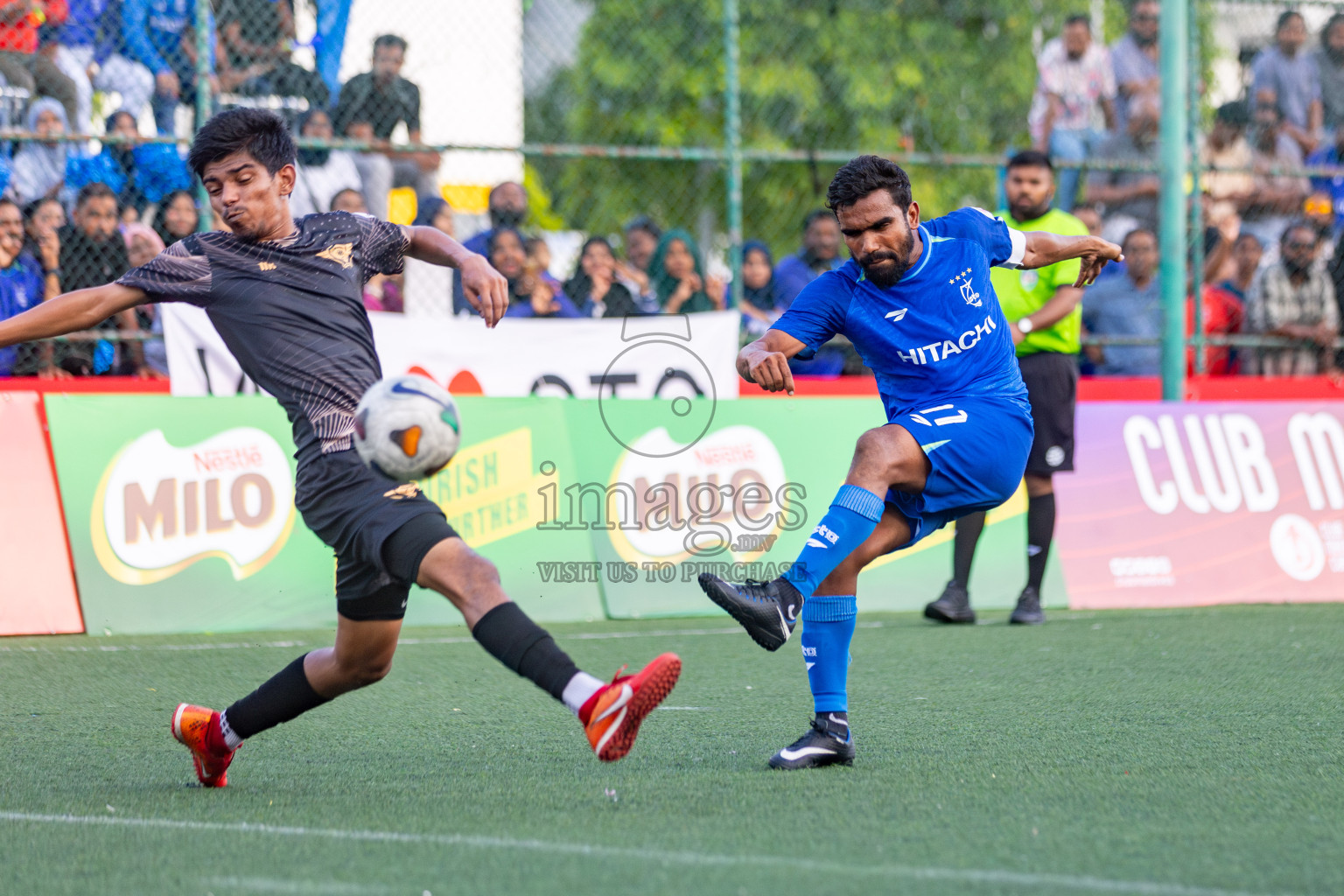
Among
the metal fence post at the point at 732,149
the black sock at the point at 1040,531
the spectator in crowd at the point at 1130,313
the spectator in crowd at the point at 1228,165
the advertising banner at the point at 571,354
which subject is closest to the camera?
the black sock at the point at 1040,531

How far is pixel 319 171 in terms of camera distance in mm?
9414

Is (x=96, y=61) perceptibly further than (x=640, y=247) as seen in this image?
No

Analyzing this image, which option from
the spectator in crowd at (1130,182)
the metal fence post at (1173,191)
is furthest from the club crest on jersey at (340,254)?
the spectator in crowd at (1130,182)

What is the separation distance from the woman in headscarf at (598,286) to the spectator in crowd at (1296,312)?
4.64m

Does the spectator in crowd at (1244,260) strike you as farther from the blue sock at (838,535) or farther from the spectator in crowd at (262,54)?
the blue sock at (838,535)

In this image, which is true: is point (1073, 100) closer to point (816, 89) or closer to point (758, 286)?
point (758, 286)

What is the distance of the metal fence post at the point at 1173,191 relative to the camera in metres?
10.3

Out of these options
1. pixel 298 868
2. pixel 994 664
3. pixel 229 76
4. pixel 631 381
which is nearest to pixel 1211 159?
pixel 631 381

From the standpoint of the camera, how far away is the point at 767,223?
17.7 m

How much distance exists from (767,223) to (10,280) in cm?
1063

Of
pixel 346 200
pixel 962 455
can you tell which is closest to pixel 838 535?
pixel 962 455

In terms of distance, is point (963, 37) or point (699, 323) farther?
point (963, 37)

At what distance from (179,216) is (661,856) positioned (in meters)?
6.63

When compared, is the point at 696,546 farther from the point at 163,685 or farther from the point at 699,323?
the point at 163,685
